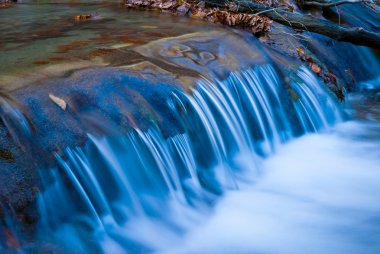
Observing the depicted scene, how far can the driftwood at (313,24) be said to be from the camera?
757cm

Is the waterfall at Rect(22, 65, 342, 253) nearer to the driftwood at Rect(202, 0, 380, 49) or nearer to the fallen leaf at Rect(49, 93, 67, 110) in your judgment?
the fallen leaf at Rect(49, 93, 67, 110)

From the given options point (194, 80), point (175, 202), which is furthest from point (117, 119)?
point (194, 80)

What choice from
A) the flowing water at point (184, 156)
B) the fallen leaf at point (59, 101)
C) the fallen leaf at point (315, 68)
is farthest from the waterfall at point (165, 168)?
the fallen leaf at point (315, 68)

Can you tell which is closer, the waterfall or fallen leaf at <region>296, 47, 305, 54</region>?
the waterfall

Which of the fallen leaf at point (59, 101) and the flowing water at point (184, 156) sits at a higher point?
the fallen leaf at point (59, 101)

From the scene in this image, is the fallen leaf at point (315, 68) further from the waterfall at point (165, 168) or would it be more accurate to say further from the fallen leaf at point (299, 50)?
the waterfall at point (165, 168)

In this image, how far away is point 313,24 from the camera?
7.83 meters

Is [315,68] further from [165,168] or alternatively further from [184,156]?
[165,168]

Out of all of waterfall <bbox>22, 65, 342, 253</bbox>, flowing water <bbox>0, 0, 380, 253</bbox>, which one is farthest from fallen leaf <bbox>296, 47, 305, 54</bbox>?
waterfall <bbox>22, 65, 342, 253</bbox>

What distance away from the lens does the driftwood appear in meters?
7.57

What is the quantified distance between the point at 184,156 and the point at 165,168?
316 mm

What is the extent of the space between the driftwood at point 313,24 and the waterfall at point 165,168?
1.84m

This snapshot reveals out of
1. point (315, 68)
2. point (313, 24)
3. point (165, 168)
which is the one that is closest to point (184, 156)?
point (165, 168)

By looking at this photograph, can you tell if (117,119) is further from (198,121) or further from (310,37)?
(310,37)
